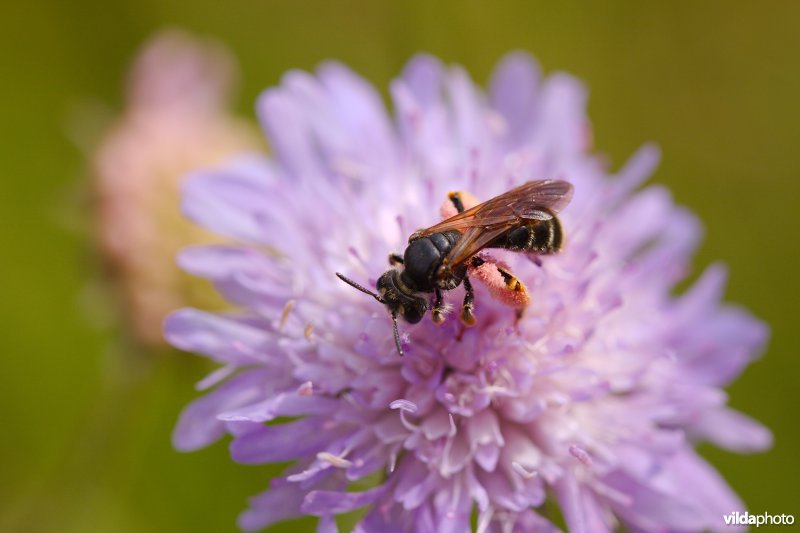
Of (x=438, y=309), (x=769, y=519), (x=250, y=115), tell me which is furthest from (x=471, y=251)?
(x=250, y=115)

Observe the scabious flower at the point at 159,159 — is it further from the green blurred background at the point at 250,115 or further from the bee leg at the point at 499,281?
the bee leg at the point at 499,281

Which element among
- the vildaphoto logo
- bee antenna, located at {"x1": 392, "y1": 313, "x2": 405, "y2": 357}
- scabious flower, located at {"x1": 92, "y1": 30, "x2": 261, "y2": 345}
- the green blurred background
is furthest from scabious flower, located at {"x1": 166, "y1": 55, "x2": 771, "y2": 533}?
the green blurred background

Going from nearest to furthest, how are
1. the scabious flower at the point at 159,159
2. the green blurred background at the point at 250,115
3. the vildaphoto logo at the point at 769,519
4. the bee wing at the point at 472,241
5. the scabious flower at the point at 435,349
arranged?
1. the bee wing at the point at 472,241
2. the scabious flower at the point at 435,349
3. the vildaphoto logo at the point at 769,519
4. the scabious flower at the point at 159,159
5. the green blurred background at the point at 250,115

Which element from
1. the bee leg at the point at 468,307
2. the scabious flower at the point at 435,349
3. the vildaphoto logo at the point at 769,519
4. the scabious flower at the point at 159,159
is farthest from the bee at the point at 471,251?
the scabious flower at the point at 159,159

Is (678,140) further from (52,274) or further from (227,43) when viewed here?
(52,274)

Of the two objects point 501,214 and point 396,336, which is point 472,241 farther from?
point 396,336

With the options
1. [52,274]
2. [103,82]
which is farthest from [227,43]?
[52,274]

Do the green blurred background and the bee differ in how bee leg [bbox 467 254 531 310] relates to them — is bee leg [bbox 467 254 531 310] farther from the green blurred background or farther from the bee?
the green blurred background
